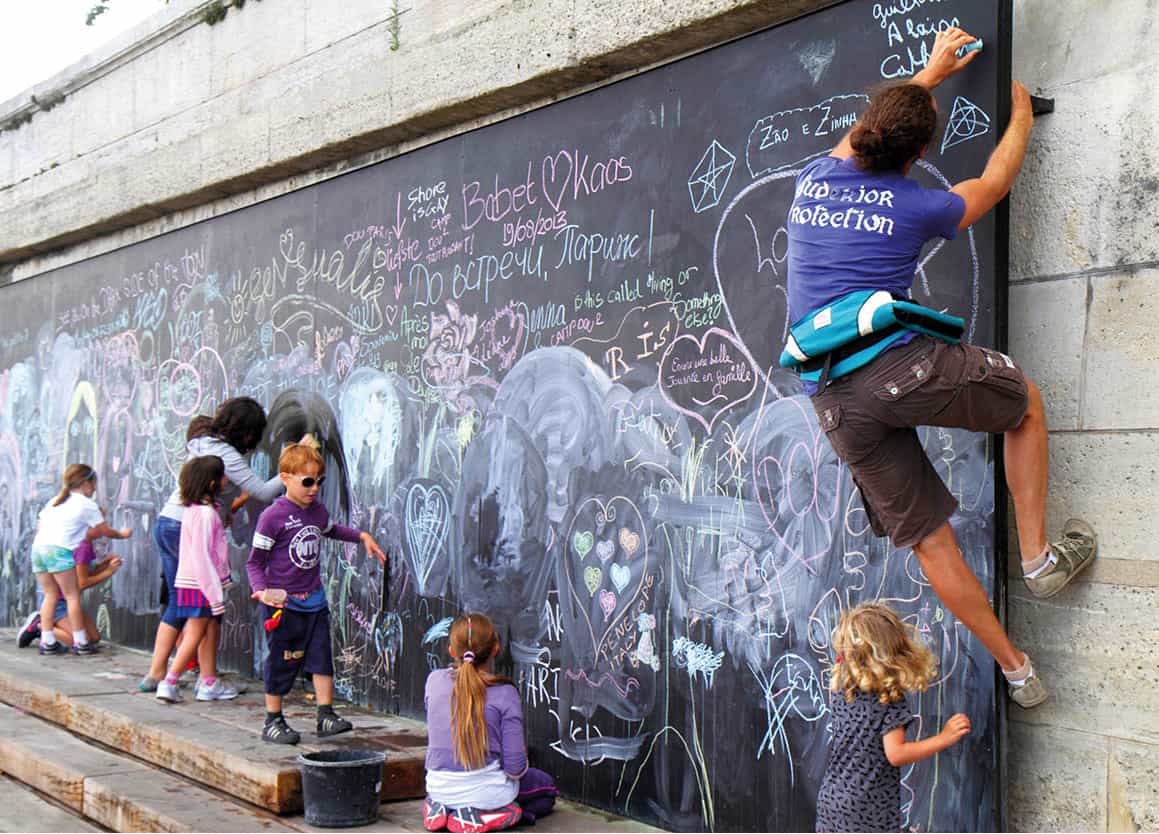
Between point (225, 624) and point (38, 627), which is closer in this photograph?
point (225, 624)

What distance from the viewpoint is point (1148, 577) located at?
3840 mm

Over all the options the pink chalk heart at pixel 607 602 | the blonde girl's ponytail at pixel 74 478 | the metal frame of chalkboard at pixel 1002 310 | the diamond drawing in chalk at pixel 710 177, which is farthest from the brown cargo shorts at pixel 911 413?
the blonde girl's ponytail at pixel 74 478

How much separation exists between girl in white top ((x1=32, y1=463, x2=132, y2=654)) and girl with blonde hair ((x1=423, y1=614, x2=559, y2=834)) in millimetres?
5275

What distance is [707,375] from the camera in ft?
17.1

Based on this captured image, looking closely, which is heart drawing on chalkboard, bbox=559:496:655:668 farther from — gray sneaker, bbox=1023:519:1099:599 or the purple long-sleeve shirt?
gray sneaker, bbox=1023:519:1099:599

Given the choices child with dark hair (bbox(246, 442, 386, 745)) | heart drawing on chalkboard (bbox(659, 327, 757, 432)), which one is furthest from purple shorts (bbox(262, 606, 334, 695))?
heart drawing on chalkboard (bbox(659, 327, 757, 432))

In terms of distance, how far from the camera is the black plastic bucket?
5164 mm

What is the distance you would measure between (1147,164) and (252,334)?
612 cm

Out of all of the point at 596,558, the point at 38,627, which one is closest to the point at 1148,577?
the point at 596,558

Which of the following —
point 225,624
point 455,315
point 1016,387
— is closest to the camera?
point 1016,387

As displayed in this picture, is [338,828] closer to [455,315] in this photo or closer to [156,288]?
[455,315]

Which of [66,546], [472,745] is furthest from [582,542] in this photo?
[66,546]

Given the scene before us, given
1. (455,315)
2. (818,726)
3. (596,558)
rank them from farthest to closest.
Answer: (455,315)
(596,558)
(818,726)

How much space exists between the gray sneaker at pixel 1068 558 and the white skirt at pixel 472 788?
228 centimetres
